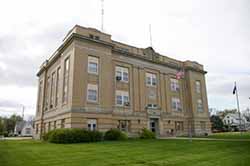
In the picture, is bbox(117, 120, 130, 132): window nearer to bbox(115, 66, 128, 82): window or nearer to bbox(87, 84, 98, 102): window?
bbox(87, 84, 98, 102): window

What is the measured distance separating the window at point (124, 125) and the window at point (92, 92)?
16.1ft

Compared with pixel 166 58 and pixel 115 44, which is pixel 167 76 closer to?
pixel 166 58

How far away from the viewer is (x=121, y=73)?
29.7m

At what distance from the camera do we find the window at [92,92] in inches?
991

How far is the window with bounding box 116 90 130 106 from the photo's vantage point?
2828 centimetres

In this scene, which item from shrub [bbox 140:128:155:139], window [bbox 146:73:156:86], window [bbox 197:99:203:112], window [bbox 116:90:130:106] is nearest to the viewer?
shrub [bbox 140:128:155:139]

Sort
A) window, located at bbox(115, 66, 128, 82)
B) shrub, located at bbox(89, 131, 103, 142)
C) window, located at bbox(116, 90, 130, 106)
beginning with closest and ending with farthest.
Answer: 1. shrub, located at bbox(89, 131, 103, 142)
2. window, located at bbox(116, 90, 130, 106)
3. window, located at bbox(115, 66, 128, 82)

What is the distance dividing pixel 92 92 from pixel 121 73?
591 cm

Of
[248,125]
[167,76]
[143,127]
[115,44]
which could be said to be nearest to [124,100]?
[143,127]

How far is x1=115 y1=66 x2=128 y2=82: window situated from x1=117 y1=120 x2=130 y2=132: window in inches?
221

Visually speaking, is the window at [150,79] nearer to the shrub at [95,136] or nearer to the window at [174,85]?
the window at [174,85]

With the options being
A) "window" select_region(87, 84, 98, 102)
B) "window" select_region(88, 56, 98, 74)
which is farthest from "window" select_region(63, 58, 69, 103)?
"window" select_region(88, 56, 98, 74)

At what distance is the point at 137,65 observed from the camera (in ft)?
104

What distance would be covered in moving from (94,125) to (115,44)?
11828mm
